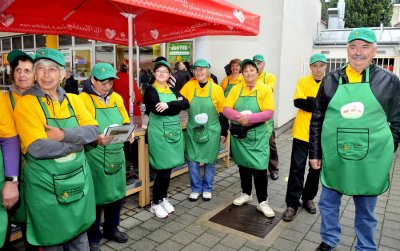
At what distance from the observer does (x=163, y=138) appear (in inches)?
146

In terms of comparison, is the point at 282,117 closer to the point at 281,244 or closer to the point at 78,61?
the point at 281,244

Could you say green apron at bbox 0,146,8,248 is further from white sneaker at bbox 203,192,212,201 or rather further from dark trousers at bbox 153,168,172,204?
white sneaker at bbox 203,192,212,201

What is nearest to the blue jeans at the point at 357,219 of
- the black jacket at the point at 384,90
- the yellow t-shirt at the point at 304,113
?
the black jacket at the point at 384,90

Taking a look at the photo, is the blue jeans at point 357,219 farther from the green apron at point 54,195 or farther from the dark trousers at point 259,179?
the green apron at point 54,195

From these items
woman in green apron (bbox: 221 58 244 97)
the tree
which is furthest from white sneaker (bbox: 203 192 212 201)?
the tree

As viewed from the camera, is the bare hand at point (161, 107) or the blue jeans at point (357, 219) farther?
the bare hand at point (161, 107)

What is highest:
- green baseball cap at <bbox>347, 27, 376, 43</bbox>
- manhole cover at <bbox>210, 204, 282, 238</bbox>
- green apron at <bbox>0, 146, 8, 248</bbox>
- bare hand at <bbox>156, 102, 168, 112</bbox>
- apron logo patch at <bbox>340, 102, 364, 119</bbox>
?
green baseball cap at <bbox>347, 27, 376, 43</bbox>

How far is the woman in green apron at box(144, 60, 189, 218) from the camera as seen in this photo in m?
3.67

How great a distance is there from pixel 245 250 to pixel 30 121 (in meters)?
2.24

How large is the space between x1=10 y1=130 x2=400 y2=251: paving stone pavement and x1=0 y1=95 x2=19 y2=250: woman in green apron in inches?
50.4

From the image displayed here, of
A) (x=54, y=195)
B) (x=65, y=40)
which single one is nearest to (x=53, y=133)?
(x=54, y=195)

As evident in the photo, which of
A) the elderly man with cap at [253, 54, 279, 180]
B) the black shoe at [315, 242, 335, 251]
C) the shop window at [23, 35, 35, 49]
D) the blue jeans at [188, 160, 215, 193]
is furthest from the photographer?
the shop window at [23, 35, 35, 49]

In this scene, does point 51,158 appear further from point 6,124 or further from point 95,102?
point 95,102

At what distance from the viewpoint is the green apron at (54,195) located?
2150mm
